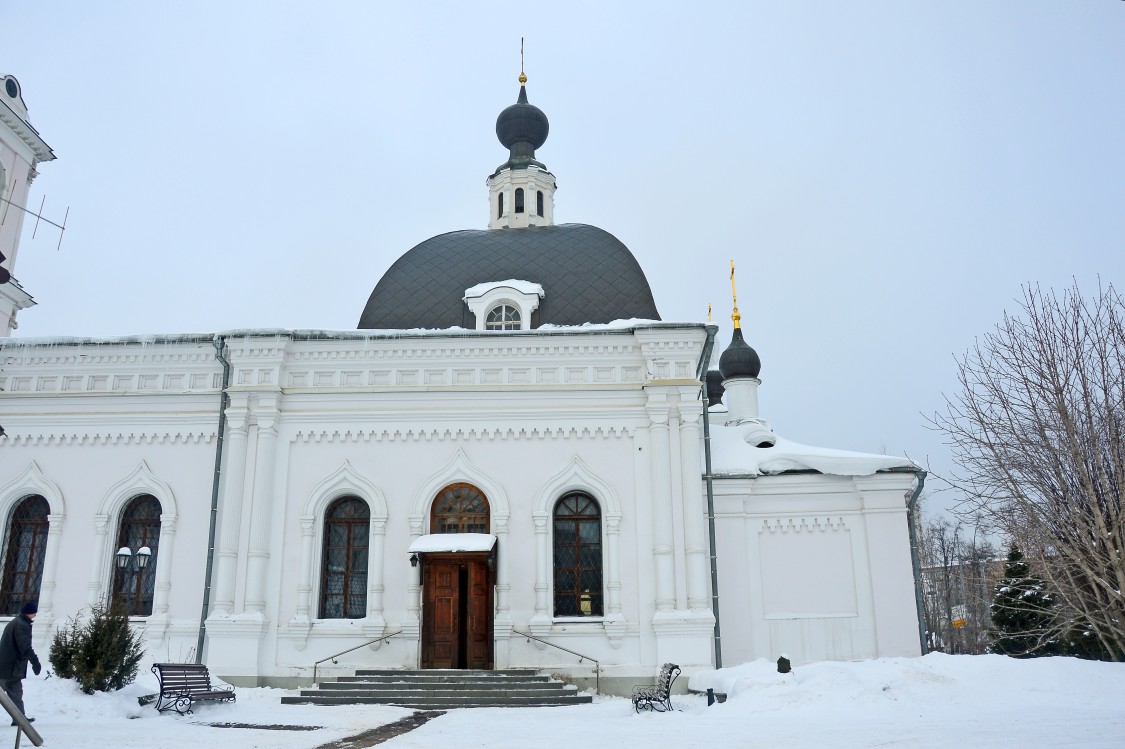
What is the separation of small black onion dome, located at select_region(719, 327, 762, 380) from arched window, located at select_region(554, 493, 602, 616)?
7.48 m

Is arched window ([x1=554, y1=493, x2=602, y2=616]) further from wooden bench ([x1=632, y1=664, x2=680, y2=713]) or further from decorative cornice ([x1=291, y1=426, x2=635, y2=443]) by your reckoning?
wooden bench ([x1=632, y1=664, x2=680, y2=713])

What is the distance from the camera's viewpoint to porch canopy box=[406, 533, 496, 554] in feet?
45.9

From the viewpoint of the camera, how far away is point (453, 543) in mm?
14133

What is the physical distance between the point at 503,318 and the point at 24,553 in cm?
901

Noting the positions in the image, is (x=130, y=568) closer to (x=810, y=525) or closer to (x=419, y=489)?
(x=419, y=489)

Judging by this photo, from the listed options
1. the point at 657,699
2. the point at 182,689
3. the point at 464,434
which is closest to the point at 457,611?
the point at 464,434

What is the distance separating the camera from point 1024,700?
10.7 metres

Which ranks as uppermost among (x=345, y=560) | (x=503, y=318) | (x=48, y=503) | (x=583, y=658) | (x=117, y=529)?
(x=503, y=318)

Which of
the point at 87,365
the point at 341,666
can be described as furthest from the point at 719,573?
the point at 87,365

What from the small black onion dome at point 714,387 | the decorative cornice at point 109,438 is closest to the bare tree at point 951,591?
the small black onion dome at point 714,387

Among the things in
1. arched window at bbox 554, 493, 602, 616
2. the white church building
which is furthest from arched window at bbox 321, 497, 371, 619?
arched window at bbox 554, 493, 602, 616

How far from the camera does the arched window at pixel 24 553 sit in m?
15.1

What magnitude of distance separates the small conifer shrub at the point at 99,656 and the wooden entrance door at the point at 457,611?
4.56 m

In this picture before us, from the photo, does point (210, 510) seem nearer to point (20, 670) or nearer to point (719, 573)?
point (20, 670)
